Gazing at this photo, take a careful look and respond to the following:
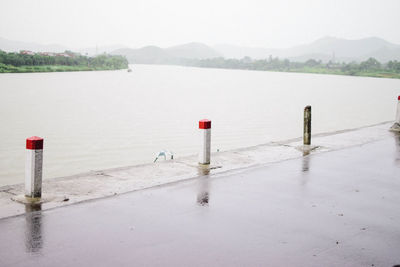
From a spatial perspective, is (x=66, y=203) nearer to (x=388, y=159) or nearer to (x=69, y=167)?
(x=388, y=159)

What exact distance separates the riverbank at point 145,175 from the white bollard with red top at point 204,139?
207 mm

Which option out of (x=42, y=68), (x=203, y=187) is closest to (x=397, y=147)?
(x=203, y=187)

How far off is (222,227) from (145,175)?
3311 mm

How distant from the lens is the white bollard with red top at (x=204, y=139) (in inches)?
388

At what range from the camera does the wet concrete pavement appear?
5.16m

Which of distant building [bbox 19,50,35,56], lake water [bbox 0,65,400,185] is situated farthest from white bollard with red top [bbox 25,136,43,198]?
distant building [bbox 19,50,35,56]

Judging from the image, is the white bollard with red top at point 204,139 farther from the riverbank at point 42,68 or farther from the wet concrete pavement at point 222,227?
the riverbank at point 42,68

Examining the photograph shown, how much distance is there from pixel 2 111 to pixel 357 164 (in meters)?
31.6

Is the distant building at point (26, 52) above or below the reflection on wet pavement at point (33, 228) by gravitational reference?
above

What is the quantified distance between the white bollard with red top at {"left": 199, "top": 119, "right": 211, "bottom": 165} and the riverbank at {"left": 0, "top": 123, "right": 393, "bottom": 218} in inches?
8.2

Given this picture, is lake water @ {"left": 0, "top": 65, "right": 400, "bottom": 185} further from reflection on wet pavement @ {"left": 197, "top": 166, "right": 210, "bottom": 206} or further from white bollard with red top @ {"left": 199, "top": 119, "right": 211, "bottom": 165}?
reflection on wet pavement @ {"left": 197, "top": 166, "right": 210, "bottom": 206}

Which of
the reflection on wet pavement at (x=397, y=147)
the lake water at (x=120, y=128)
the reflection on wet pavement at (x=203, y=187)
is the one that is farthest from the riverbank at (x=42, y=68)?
the reflection on wet pavement at (x=203, y=187)

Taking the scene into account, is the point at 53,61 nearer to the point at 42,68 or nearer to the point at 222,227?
the point at 42,68

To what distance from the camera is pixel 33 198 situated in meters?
7.06
